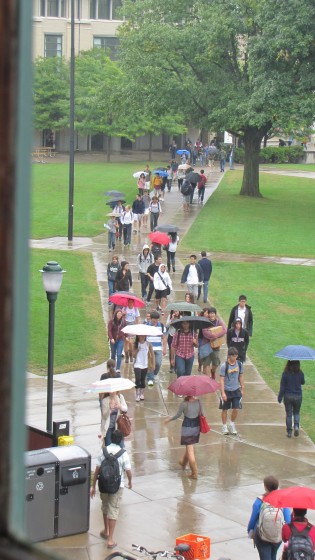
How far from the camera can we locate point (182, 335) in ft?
61.5

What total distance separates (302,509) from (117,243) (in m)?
27.8

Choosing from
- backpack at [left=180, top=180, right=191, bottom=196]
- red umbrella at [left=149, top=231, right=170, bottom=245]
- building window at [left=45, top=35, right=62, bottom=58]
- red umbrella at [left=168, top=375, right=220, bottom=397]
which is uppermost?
building window at [left=45, top=35, right=62, bottom=58]

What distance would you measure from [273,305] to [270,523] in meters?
17.6

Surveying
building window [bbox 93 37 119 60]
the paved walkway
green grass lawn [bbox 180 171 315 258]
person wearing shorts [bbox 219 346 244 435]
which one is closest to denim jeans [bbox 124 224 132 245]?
green grass lawn [bbox 180 171 315 258]

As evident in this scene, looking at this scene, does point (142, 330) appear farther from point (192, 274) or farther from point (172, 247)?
point (172, 247)

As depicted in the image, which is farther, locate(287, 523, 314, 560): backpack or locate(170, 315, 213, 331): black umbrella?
locate(170, 315, 213, 331): black umbrella

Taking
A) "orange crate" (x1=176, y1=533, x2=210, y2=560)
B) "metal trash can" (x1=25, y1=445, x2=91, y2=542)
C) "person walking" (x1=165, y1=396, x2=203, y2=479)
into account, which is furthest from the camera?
"person walking" (x1=165, y1=396, x2=203, y2=479)

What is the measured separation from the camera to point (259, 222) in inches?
1731

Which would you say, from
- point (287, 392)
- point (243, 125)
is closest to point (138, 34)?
point (243, 125)

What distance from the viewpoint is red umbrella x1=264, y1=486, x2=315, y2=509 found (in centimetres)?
981

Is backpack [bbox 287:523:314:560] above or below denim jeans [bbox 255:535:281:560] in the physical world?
above

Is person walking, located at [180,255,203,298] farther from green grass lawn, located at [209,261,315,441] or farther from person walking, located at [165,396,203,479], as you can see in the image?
person walking, located at [165,396,203,479]

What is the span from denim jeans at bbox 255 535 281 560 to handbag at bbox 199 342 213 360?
30.9 ft

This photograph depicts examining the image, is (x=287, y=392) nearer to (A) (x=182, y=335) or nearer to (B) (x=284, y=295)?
(A) (x=182, y=335)
